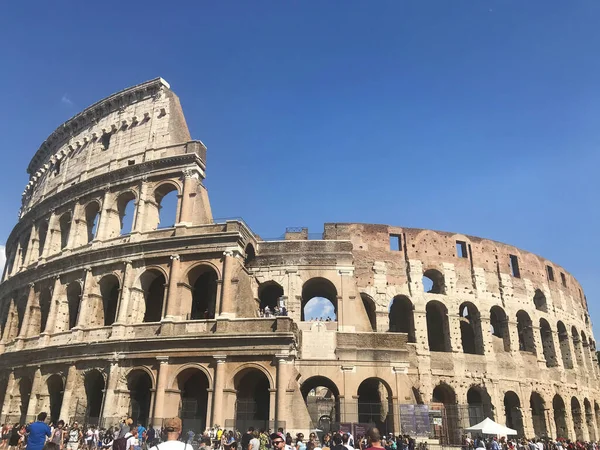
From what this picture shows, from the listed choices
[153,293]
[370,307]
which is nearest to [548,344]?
[370,307]

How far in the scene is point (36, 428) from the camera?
793cm

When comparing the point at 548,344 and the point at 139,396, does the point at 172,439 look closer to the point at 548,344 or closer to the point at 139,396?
the point at 139,396

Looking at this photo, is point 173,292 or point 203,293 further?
point 203,293

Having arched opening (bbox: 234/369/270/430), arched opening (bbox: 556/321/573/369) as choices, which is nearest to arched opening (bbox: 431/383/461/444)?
arched opening (bbox: 234/369/270/430)

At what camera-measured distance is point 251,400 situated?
1955 centimetres

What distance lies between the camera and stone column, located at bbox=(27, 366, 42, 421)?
71.9 feet

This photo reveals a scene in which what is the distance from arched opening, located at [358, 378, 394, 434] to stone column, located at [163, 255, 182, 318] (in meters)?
9.07

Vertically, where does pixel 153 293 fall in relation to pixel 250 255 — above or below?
below

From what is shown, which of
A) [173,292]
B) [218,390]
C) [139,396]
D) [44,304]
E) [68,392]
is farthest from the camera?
[44,304]

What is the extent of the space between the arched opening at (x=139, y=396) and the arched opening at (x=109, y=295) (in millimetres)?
3427

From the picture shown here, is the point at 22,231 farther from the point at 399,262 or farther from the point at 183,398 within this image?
the point at 399,262

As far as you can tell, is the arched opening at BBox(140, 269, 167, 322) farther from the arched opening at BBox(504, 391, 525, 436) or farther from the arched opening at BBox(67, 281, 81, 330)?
the arched opening at BBox(504, 391, 525, 436)

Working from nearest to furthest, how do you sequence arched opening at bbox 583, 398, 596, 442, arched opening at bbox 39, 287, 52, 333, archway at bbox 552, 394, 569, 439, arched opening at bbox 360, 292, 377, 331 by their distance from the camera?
arched opening at bbox 360, 292, 377, 331 < arched opening at bbox 39, 287, 52, 333 < archway at bbox 552, 394, 569, 439 < arched opening at bbox 583, 398, 596, 442

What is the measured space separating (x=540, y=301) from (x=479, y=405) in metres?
8.92
